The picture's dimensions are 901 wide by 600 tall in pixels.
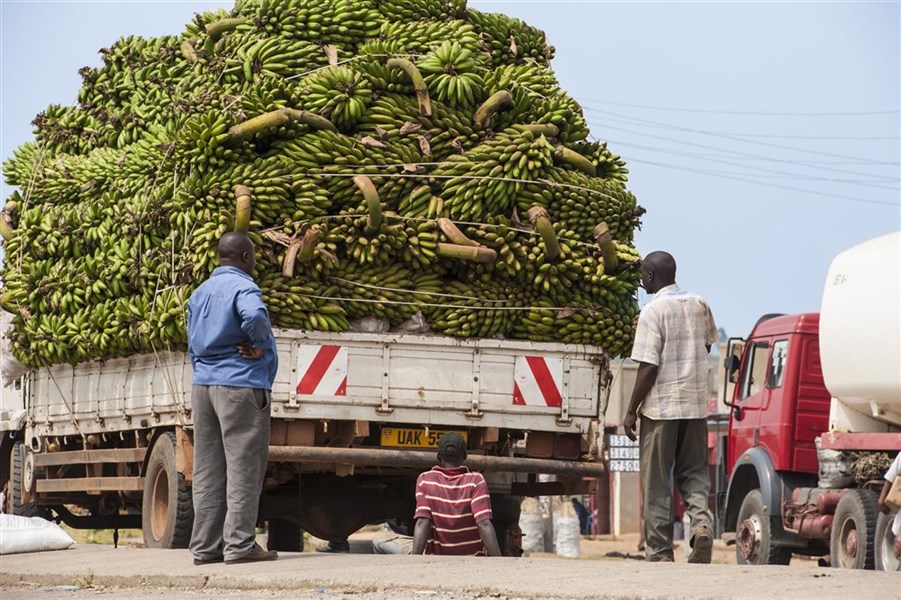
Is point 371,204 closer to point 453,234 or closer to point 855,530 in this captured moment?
point 453,234

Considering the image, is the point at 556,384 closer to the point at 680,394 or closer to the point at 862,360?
the point at 680,394

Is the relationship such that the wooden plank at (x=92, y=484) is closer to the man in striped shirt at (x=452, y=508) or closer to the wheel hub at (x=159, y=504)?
the wheel hub at (x=159, y=504)

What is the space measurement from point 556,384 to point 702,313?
6.07 ft

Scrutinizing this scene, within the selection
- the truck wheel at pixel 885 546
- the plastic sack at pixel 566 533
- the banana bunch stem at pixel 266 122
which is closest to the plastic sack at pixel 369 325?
the banana bunch stem at pixel 266 122

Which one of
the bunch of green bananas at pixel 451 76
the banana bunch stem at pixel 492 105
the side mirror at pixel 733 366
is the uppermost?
the bunch of green bananas at pixel 451 76

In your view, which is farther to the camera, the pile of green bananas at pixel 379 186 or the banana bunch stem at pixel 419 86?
the banana bunch stem at pixel 419 86

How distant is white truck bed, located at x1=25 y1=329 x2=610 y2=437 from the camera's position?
10.2 meters

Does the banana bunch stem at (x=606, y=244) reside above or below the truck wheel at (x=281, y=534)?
above

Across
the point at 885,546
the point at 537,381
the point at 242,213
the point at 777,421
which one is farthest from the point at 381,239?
the point at 777,421

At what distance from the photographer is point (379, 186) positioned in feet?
34.2

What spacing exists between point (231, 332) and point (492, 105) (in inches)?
136

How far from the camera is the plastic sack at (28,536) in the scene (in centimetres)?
1120

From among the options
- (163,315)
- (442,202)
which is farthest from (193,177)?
(442,202)

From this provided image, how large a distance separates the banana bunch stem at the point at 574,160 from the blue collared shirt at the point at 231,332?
338 cm
